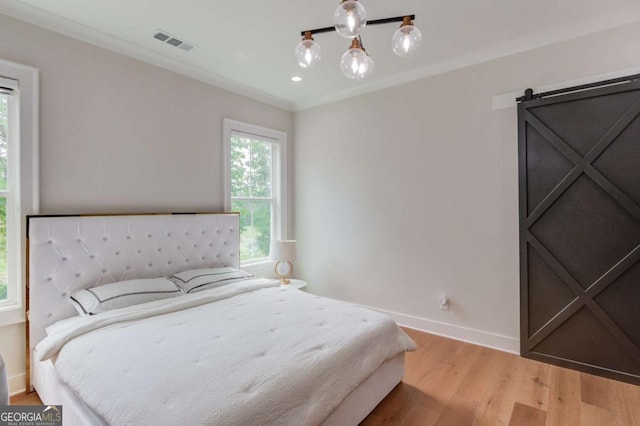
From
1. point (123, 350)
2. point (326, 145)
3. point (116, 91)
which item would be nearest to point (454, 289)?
point (326, 145)

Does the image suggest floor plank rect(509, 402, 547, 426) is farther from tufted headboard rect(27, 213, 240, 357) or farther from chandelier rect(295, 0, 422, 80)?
tufted headboard rect(27, 213, 240, 357)

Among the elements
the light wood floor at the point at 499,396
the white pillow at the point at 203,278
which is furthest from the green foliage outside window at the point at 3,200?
the white pillow at the point at 203,278

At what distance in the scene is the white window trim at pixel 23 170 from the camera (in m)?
2.16

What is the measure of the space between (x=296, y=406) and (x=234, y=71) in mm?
3048

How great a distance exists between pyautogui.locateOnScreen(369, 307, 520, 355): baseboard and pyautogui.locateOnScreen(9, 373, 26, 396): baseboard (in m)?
3.12

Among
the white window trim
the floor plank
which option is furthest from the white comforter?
the floor plank

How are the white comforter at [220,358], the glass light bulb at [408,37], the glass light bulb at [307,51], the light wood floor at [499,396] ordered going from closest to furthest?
the white comforter at [220,358]
the glass light bulb at [408,37]
the glass light bulb at [307,51]
the light wood floor at [499,396]

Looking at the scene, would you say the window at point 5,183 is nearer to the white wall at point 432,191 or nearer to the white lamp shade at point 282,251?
the white lamp shade at point 282,251

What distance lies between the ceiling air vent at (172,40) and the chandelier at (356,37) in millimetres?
1416

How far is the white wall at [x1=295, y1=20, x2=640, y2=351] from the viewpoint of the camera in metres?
2.74

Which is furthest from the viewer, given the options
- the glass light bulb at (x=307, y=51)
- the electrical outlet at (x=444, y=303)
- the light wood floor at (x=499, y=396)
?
the electrical outlet at (x=444, y=303)

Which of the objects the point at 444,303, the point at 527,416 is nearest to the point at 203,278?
the point at 444,303

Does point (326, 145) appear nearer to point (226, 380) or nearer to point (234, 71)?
point (234, 71)

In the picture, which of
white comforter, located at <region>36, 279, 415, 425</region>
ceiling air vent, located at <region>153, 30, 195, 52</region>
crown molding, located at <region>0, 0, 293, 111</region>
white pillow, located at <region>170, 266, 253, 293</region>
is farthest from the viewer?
white pillow, located at <region>170, 266, 253, 293</region>
